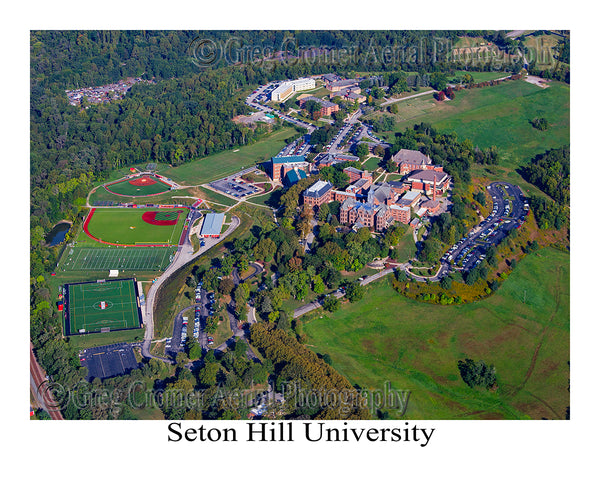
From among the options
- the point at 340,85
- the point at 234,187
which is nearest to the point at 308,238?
the point at 234,187

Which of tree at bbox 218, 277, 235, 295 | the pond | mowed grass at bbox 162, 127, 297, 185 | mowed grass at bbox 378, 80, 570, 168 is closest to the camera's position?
tree at bbox 218, 277, 235, 295

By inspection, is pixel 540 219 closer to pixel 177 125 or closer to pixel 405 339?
pixel 405 339

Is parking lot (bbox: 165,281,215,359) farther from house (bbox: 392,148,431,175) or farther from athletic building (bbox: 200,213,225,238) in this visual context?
house (bbox: 392,148,431,175)

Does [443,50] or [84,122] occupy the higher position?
[443,50]

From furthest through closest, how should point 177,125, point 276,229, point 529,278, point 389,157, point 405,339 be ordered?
point 177,125, point 389,157, point 276,229, point 529,278, point 405,339

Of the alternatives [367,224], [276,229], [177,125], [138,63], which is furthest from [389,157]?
[138,63]

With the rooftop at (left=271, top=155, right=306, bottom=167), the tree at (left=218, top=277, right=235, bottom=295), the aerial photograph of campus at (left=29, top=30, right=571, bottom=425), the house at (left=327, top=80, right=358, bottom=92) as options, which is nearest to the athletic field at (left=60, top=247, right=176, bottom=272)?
the aerial photograph of campus at (left=29, top=30, right=571, bottom=425)
